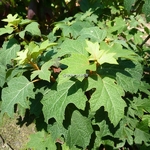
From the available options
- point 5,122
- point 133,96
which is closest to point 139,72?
point 133,96

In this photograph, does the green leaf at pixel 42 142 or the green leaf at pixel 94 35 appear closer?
the green leaf at pixel 94 35

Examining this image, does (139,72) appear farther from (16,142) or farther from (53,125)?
(16,142)

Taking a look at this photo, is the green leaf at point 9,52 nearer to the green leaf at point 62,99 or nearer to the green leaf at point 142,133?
the green leaf at point 62,99

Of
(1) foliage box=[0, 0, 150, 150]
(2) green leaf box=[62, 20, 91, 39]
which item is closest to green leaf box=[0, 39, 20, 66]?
(1) foliage box=[0, 0, 150, 150]

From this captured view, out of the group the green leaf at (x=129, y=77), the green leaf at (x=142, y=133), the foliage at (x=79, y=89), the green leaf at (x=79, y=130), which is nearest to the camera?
the foliage at (x=79, y=89)

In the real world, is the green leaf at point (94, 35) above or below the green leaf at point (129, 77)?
above

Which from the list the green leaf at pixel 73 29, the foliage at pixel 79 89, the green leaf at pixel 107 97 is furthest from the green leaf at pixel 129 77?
the green leaf at pixel 73 29

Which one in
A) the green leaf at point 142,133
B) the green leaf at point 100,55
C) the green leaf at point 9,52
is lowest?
the green leaf at point 142,133
